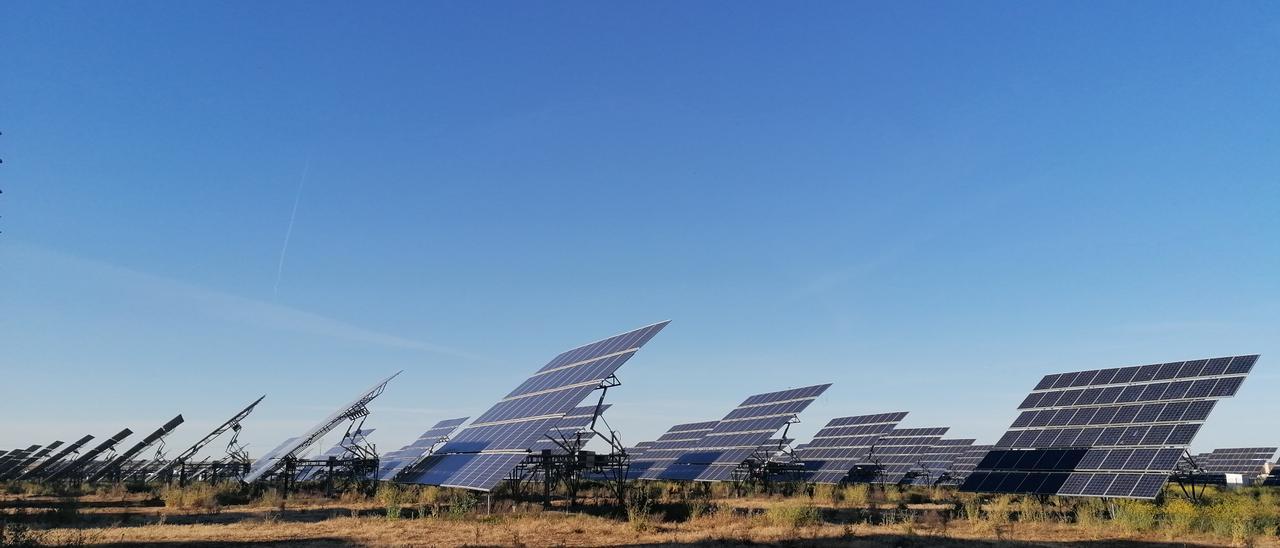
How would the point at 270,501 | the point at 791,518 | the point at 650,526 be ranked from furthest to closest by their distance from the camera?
the point at 270,501
the point at 791,518
the point at 650,526

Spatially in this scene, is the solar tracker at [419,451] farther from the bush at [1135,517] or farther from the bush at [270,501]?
the bush at [1135,517]

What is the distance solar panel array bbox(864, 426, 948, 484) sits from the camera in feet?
161

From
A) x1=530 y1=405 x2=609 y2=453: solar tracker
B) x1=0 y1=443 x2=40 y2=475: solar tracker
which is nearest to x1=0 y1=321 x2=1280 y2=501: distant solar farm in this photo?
x1=530 y1=405 x2=609 y2=453: solar tracker

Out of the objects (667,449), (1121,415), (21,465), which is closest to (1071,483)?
(1121,415)

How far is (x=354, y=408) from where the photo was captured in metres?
37.6

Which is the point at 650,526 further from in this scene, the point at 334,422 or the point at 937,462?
the point at 937,462

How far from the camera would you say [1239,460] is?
2111 inches

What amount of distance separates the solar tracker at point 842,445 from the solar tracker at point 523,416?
19.1 meters

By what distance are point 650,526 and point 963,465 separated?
37466 mm

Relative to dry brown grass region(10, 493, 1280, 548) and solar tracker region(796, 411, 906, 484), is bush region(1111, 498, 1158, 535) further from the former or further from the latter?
solar tracker region(796, 411, 906, 484)

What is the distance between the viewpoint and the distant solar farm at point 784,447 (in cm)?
2570

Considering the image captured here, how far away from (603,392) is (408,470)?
65.4 ft

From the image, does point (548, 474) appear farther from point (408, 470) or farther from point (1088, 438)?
point (1088, 438)

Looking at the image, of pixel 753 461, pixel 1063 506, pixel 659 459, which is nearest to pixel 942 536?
pixel 1063 506
